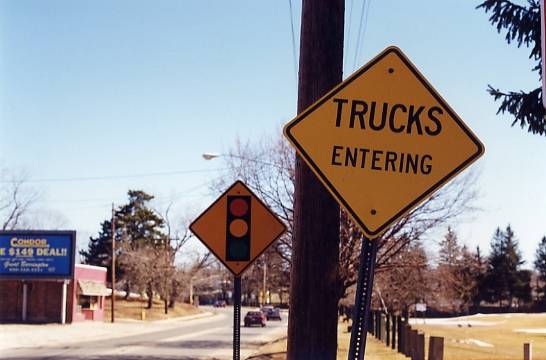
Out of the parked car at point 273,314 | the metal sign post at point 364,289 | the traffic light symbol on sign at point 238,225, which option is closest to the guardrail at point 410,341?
the traffic light symbol on sign at point 238,225

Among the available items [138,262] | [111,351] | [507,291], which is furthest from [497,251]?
[111,351]

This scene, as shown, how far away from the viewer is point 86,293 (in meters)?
51.7

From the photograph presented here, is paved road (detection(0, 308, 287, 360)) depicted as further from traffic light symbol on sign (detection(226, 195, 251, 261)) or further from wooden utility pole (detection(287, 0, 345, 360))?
wooden utility pole (detection(287, 0, 345, 360))

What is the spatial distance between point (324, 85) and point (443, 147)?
1.81 metres

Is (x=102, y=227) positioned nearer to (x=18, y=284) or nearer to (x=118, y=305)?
(x=118, y=305)

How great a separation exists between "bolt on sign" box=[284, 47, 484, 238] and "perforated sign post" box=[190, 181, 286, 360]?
17.9 feet

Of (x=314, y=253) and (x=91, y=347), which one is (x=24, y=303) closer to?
(x=91, y=347)

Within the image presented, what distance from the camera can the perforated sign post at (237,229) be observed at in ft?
32.1

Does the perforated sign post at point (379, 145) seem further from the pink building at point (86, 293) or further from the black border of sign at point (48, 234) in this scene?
the pink building at point (86, 293)

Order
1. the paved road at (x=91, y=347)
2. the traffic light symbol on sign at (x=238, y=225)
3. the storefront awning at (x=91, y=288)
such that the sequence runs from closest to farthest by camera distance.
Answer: the traffic light symbol on sign at (x=238, y=225)
the paved road at (x=91, y=347)
the storefront awning at (x=91, y=288)

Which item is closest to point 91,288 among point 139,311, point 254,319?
point 254,319

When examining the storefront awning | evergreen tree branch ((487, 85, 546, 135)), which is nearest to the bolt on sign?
evergreen tree branch ((487, 85, 546, 135))

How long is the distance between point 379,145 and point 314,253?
5.39 feet

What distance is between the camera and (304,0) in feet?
20.4
